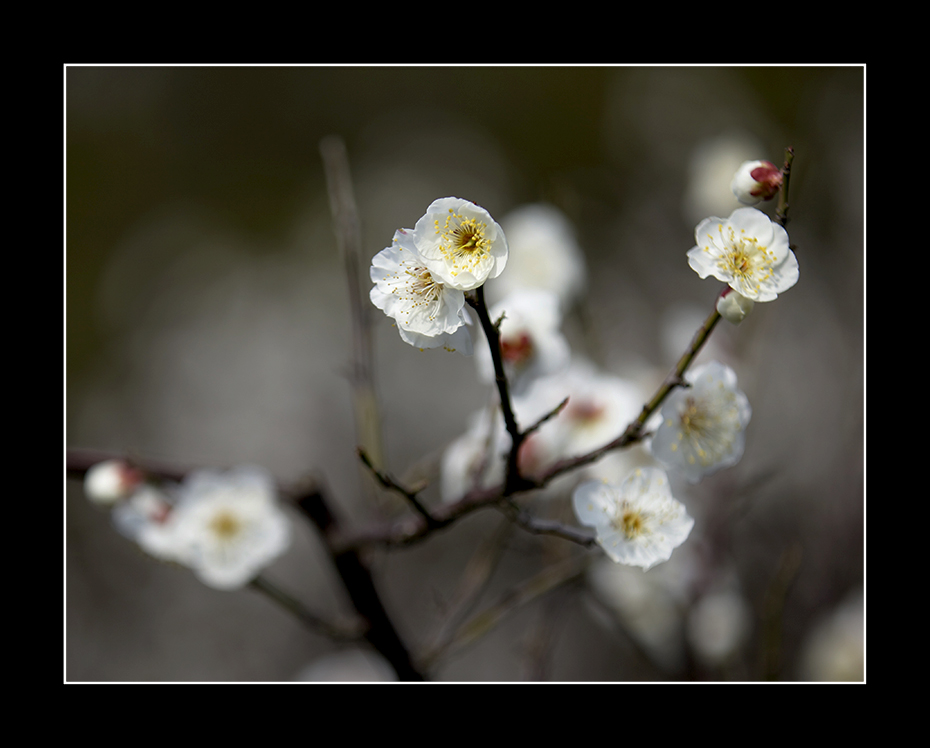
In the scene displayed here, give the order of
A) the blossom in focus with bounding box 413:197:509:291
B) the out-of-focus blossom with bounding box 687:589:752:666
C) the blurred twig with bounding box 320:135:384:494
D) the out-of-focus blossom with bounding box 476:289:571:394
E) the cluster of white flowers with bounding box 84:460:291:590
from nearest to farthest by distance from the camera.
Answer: the blossom in focus with bounding box 413:197:509:291
the out-of-focus blossom with bounding box 476:289:571:394
the cluster of white flowers with bounding box 84:460:291:590
the blurred twig with bounding box 320:135:384:494
the out-of-focus blossom with bounding box 687:589:752:666

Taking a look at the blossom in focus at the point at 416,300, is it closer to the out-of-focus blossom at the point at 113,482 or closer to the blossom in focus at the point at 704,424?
the blossom in focus at the point at 704,424

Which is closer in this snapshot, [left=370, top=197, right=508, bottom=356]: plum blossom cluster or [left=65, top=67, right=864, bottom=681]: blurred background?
[left=370, top=197, right=508, bottom=356]: plum blossom cluster

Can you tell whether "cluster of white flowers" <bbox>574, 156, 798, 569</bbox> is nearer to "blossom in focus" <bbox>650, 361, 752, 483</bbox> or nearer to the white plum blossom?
"blossom in focus" <bbox>650, 361, 752, 483</bbox>

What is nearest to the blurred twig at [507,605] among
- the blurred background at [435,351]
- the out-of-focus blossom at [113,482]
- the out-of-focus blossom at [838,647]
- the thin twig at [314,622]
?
the blurred background at [435,351]

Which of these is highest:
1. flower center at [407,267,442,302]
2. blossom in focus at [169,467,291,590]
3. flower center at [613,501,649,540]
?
flower center at [407,267,442,302]

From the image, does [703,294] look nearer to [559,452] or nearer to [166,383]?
[559,452]

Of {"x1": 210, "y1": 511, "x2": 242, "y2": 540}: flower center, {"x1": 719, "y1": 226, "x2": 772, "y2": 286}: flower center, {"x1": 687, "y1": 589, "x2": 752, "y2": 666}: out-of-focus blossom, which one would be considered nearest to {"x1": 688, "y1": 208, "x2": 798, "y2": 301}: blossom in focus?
{"x1": 719, "y1": 226, "x2": 772, "y2": 286}: flower center
